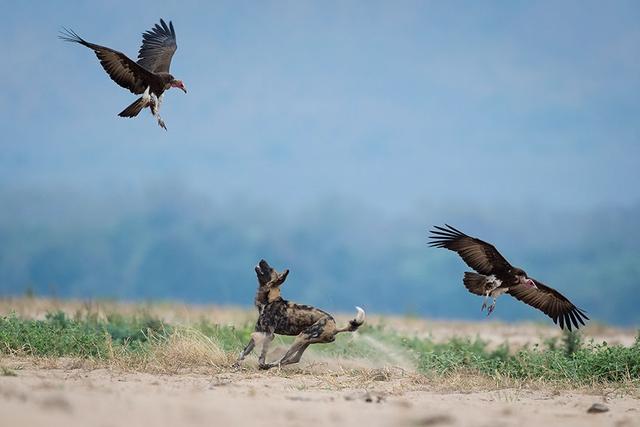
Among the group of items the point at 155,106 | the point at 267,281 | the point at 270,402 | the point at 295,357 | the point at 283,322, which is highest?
the point at 155,106

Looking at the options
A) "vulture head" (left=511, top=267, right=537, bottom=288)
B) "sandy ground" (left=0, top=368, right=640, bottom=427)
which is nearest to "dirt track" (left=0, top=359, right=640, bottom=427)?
"sandy ground" (left=0, top=368, right=640, bottom=427)

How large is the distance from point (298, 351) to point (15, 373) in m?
3.35

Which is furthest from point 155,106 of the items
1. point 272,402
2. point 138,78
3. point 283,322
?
point 272,402

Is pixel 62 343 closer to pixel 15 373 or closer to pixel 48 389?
pixel 15 373

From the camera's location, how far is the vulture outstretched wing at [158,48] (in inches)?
555

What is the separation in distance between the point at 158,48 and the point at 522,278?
683 cm

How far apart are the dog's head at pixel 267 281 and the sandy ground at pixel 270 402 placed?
980 millimetres

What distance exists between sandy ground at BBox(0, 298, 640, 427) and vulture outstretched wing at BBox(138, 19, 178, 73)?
5.11 metres

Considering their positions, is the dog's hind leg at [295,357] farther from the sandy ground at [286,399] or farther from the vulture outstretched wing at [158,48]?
the vulture outstretched wing at [158,48]

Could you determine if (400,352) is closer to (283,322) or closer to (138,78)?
(283,322)

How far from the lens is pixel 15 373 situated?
9352 mm

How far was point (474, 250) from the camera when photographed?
11.9m

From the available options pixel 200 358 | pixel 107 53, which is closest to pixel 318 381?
pixel 200 358

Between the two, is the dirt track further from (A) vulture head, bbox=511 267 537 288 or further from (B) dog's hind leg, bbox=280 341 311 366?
(A) vulture head, bbox=511 267 537 288
